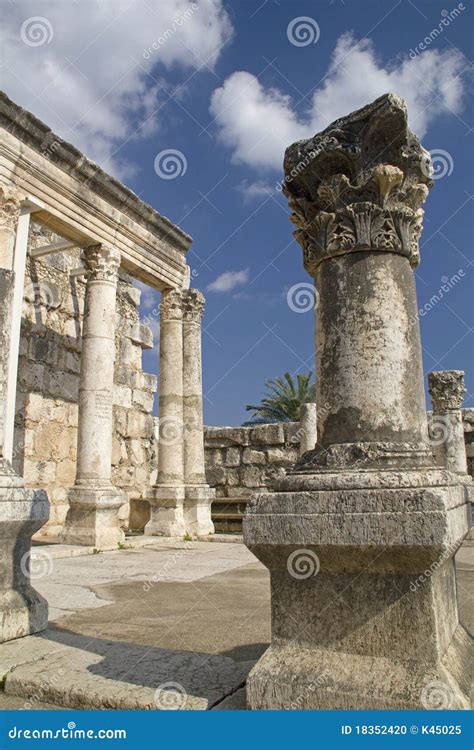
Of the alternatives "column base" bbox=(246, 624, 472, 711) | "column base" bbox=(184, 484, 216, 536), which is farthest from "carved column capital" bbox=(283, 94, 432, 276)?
"column base" bbox=(184, 484, 216, 536)

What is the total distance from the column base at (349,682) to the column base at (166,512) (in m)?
8.38

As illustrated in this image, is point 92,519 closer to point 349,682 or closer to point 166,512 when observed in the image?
point 166,512

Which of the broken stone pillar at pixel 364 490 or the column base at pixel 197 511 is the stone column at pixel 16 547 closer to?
the broken stone pillar at pixel 364 490

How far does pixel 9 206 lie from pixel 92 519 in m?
4.66

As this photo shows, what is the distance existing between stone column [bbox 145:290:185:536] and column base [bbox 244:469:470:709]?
27.5 feet

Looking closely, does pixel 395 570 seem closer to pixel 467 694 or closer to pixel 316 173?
pixel 467 694

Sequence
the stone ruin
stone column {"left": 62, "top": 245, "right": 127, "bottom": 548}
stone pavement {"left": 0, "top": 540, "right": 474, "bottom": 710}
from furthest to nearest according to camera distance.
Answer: stone column {"left": 62, "top": 245, "right": 127, "bottom": 548}, stone pavement {"left": 0, "top": 540, "right": 474, "bottom": 710}, the stone ruin

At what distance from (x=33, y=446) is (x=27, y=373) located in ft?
4.37

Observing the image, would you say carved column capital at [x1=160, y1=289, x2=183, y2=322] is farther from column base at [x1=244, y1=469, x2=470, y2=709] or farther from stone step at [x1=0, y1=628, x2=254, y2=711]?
column base at [x1=244, y1=469, x2=470, y2=709]

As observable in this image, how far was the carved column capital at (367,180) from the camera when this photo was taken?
9.37 feet

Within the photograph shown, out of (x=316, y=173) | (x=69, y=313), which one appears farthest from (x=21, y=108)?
(x=316, y=173)

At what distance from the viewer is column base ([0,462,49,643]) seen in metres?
3.55

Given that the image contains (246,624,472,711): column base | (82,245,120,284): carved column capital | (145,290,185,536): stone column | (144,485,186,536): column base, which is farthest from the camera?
(145,290,185,536): stone column

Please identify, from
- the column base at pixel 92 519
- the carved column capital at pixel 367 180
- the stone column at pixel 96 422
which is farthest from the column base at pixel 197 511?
the carved column capital at pixel 367 180
